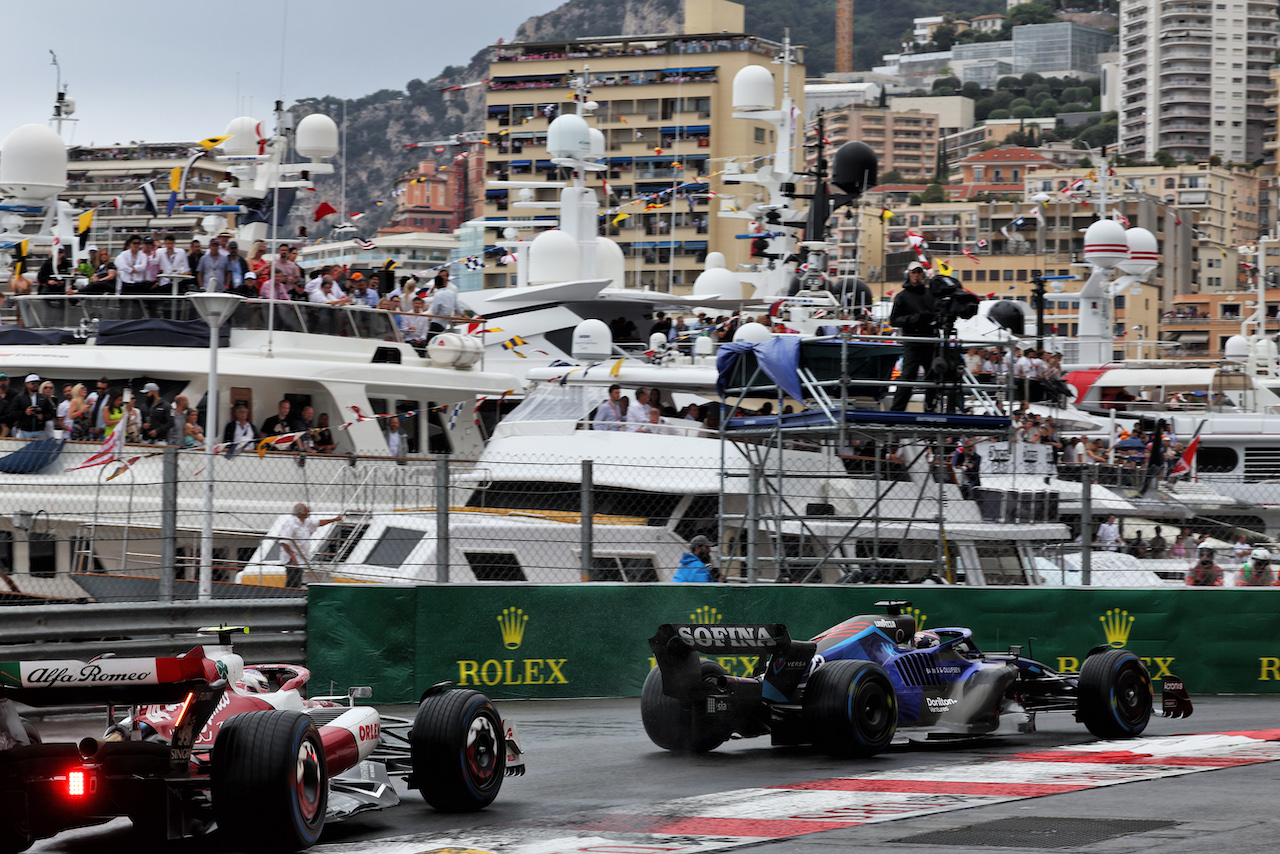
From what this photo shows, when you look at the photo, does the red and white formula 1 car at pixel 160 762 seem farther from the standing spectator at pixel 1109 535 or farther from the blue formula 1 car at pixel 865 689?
the standing spectator at pixel 1109 535

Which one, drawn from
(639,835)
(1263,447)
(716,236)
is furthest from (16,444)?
(716,236)

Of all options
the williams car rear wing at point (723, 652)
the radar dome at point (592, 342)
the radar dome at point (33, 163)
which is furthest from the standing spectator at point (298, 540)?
the radar dome at point (33, 163)

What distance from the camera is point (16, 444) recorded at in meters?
16.9

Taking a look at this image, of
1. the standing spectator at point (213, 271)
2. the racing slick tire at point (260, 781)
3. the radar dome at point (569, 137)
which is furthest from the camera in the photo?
the radar dome at point (569, 137)

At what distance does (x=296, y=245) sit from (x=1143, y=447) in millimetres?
13343

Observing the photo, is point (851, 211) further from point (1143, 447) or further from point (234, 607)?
point (234, 607)

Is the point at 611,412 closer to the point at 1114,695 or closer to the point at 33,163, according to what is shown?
the point at 1114,695

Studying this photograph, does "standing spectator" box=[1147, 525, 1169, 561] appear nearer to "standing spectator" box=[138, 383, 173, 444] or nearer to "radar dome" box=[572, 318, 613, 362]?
"standing spectator" box=[138, 383, 173, 444]

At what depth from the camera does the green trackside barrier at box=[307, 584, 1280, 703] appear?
43.7ft

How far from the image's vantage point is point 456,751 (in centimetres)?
808

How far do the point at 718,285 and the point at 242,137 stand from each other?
36.8 feet

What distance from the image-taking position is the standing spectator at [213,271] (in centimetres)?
2025

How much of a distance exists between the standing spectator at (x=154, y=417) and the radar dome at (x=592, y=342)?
7169mm

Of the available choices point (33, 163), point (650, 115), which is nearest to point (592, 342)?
point (33, 163)
